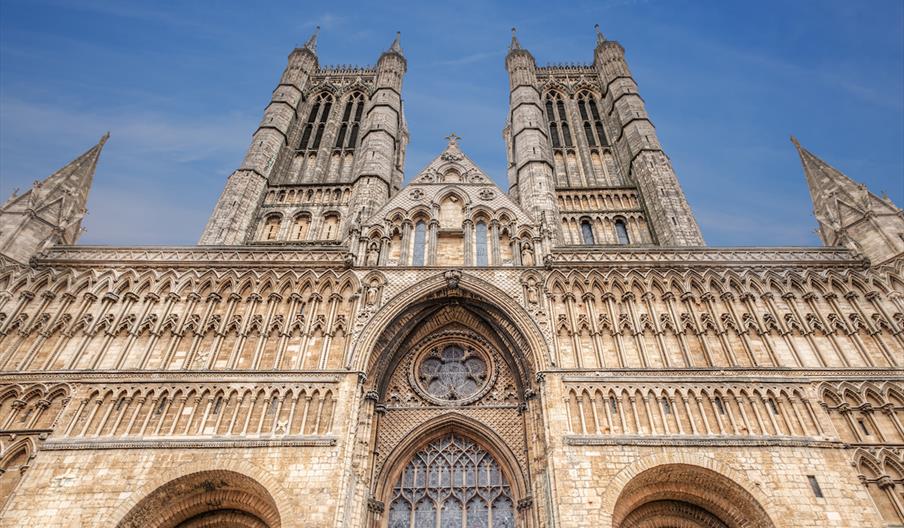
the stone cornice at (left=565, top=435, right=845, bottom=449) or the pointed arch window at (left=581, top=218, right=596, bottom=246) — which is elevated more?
the pointed arch window at (left=581, top=218, right=596, bottom=246)

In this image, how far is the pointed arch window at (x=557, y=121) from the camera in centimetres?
2836

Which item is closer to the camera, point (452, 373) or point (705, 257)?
point (452, 373)

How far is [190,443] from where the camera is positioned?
438 inches

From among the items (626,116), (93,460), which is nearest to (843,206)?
(626,116)

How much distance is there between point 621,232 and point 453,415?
14.0 meters

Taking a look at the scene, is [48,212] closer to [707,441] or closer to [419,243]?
[419,243]

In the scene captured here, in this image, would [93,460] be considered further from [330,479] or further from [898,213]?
[898,213]

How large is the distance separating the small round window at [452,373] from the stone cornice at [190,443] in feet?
10.9

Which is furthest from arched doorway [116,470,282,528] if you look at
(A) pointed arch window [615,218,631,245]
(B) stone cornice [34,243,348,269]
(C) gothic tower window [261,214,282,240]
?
(A) pointed arch window [615,218,631,245]

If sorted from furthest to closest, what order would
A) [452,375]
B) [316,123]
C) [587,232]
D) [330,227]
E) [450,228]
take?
[316,123] < [587,232] < [330,227] < [450,228] < [452,375]

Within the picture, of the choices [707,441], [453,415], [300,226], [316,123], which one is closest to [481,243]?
[453,415]

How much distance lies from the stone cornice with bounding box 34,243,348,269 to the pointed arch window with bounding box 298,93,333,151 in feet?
45.0

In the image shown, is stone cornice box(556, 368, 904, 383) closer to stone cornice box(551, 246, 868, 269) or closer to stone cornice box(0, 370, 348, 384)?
stone cornice box(551, 246, 868, 269)

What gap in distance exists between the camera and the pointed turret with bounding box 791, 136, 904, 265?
1480cm
